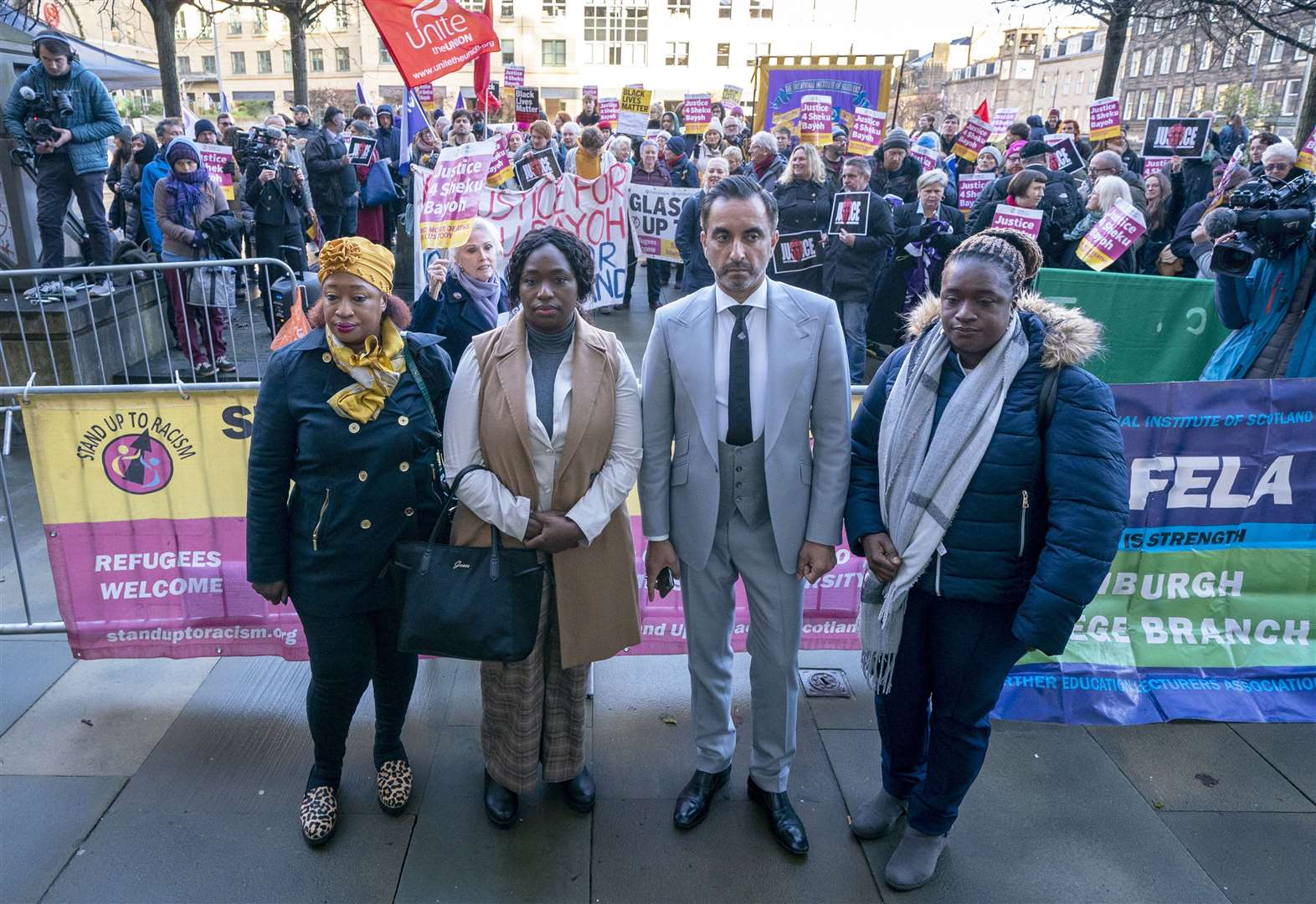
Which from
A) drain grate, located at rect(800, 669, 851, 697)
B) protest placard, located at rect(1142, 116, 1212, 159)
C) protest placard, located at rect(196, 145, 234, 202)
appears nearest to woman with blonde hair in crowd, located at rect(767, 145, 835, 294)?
drain grate, located at rect(800, 669, 851, 697)

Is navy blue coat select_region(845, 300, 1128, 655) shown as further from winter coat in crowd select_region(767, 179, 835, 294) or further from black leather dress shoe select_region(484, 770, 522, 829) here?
winter coat in crowd select_region(767, 179, 835, 294)

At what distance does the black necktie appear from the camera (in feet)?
8.68

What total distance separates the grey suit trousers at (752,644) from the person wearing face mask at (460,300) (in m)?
1.49

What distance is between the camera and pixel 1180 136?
1106 centimetres

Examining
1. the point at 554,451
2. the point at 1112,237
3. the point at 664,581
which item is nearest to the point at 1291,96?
the point at 1112,237

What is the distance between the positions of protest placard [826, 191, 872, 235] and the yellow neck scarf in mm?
5602

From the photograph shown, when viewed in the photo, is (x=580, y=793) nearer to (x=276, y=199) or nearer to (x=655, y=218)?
(x=655, y=218)

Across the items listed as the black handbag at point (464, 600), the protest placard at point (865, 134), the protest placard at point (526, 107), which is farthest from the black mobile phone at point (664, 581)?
the protest placard at point (526, 107)

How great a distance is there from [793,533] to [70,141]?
25.7 feet

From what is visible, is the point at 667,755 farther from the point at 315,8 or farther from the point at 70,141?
the point at 315,8

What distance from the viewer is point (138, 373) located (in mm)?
7855

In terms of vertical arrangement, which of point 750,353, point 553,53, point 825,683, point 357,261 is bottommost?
point 825,683

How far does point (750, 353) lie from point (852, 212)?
5277mm

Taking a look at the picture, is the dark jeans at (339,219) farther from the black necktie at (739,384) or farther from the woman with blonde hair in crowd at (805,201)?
the black necktie at (739,384)
